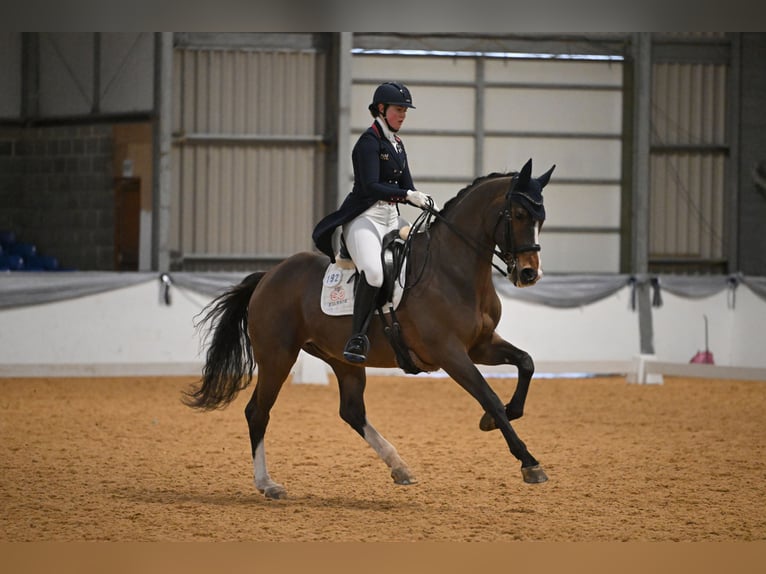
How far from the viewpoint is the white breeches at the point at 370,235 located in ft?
18.8

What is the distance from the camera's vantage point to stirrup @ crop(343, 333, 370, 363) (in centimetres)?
568

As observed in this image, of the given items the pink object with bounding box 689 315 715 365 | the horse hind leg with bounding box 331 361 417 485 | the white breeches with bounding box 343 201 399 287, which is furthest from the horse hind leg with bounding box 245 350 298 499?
the pink object with bounding box 689 315 715 365

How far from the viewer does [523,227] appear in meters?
5.27

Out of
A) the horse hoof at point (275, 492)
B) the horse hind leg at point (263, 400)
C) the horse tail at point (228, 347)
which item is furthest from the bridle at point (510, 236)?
the horse tail at point (228, 347)

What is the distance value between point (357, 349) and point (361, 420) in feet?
2.16

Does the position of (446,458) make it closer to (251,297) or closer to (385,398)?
(251,297)

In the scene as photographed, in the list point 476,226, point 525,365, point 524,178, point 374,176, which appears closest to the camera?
point 524,178

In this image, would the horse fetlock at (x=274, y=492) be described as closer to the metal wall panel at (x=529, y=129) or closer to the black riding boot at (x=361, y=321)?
the black riding boot at (x=361, y=321)

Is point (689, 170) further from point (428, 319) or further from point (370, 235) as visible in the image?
point (428, 319)

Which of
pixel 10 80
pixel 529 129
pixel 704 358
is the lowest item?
pixel 704 358

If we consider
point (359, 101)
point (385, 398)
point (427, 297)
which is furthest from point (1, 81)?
point (427, 297)

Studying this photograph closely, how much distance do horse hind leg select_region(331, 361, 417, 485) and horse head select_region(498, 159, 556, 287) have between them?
135cm

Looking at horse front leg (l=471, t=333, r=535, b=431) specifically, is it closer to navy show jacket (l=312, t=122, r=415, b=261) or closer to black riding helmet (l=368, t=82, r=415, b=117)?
navy show jacket (l=312, t=122, r=415, b=261)

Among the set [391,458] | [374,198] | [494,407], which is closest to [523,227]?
[494,407]
